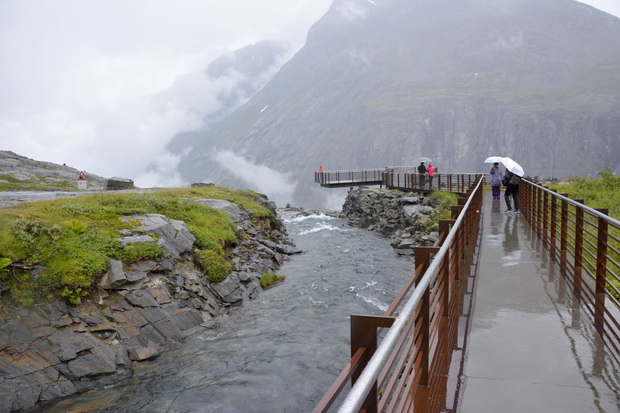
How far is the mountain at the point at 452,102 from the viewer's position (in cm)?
8838

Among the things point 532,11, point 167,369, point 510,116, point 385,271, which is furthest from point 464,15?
point 167,369

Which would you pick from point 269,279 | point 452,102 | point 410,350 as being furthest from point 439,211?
point 452,102

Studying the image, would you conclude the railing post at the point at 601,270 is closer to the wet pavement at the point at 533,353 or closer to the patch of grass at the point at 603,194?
the wet pavement at the point at 533,353

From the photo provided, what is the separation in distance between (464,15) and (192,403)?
19462 centimetres

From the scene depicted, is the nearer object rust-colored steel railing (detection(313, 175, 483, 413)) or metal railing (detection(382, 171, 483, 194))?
rust-colored steel railing (detection(313, 175, 483, 413))

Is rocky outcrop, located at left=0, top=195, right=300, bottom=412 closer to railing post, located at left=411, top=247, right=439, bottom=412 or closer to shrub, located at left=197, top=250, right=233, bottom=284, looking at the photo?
shrub, located at left=197, top=250, right=233, bottom=284

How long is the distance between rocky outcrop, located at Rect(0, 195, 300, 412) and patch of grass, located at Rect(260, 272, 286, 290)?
42cm

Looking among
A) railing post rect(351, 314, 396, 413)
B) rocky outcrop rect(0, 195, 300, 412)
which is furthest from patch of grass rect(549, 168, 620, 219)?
railing post rect(351, 314, 396, 413)

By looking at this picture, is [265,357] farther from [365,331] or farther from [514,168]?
[514,168]

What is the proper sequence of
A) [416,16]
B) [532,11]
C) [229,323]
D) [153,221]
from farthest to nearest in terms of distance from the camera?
1. [416,16]
2. [532,11]
3. [153,221]
4. [229,323]

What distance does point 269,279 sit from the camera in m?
17.4

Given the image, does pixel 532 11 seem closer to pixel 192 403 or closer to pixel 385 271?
pixel 385 271

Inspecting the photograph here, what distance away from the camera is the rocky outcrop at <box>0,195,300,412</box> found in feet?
29.2

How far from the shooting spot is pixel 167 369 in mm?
10203
